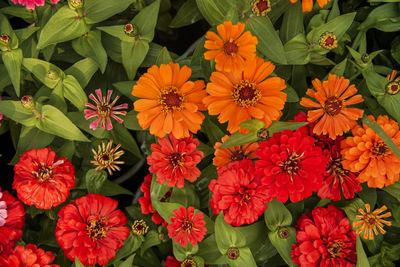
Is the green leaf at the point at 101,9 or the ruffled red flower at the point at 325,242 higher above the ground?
the green leaf at the point at 101,9

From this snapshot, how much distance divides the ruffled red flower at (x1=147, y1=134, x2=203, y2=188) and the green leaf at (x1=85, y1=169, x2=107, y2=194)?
157 millimetres

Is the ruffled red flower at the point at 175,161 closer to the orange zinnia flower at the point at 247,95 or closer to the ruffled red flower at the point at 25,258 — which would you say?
the orange zinnia flower at the point at 247,95

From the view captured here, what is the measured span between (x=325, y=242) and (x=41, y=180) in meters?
0.66

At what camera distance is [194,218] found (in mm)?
790

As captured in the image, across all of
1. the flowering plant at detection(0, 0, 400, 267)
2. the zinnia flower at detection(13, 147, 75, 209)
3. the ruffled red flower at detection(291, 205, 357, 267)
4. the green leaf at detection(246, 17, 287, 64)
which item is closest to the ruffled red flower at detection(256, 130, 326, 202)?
the flowering plant at detection(0, 0, 400, 267)

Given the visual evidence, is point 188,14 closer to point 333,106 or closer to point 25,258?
point 333,106

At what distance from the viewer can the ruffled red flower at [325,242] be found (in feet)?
2.48

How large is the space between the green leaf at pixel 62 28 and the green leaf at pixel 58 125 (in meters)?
0.15

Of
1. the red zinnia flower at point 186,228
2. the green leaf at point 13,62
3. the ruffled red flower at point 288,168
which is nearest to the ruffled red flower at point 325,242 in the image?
the ruffled red flower at point 288,168

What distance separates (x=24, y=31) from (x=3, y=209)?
0.44m

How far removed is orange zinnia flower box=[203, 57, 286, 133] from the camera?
753 millimetres

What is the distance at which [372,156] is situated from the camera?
0.77 meters

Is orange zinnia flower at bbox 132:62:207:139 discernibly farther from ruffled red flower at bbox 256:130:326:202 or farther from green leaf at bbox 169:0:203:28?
green leaf at bbox 169:0:203:28

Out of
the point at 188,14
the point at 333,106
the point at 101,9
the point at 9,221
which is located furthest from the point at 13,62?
the point at 333,106
